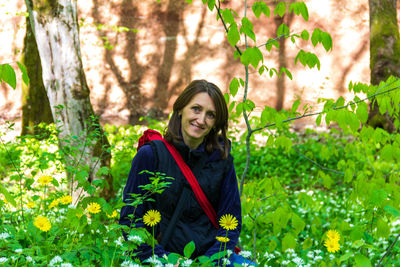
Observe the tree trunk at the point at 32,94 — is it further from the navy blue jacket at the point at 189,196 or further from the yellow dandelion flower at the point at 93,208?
the yellow dandelion flower at the point at 93,208

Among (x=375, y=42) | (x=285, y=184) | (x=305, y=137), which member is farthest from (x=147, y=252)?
(x=305, y=137)

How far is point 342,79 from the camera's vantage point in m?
11.1

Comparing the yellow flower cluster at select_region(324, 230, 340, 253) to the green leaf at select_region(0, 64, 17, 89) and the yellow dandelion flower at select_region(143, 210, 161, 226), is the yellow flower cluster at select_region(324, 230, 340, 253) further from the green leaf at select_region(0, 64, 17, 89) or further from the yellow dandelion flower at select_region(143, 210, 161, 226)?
the green leaf at select_region(0, 64, 17, 89)

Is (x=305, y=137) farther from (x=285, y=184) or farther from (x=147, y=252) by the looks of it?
(x=147, y=252)

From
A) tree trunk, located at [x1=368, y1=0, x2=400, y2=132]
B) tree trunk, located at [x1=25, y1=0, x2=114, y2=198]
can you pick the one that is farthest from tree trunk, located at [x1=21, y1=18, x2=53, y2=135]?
tree trunk, located at [x1=368, y1=0, x2=400, y2=132]

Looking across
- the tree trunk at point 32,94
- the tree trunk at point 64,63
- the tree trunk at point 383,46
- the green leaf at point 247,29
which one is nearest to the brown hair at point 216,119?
the green leaf at point 247,29

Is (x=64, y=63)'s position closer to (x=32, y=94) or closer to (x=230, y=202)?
(x=230, y=202)

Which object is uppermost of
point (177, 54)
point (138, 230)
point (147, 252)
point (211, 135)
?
point (177, 54)

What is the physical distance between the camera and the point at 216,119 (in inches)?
96.6

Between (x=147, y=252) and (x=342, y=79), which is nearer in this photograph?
(x=147, y=252)

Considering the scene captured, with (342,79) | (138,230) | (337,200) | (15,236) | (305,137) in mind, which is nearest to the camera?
(138,230)

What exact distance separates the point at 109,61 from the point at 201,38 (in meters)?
2.52

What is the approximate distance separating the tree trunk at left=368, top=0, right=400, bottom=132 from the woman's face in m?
5.53

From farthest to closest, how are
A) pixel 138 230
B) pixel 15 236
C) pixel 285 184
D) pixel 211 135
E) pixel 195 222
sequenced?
pixel 285 184 < pixel 211 135 < pixel 195 222 < pixel 15 236 < pixel 138 230
